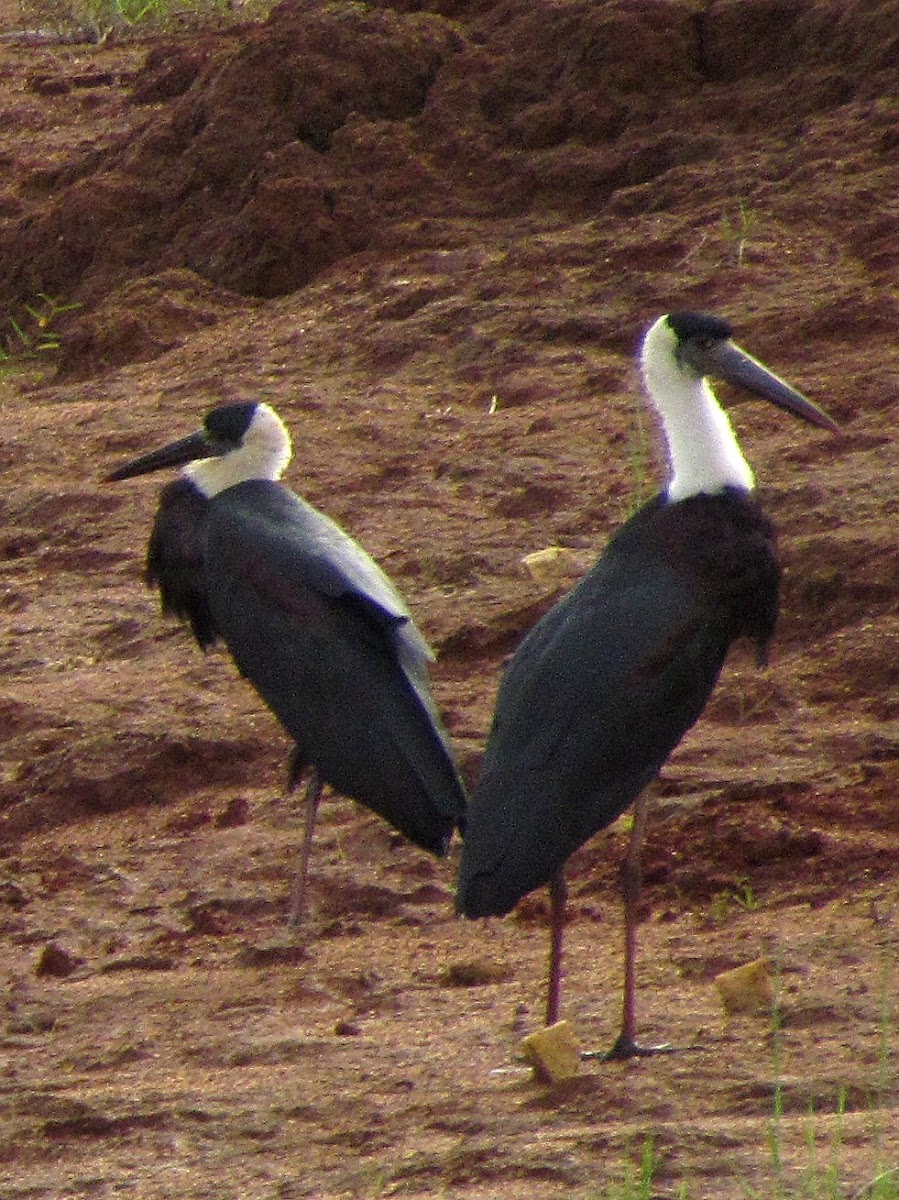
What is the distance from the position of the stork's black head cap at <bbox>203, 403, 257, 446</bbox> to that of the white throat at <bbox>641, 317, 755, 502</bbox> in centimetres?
165

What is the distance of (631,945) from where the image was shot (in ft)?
13.6

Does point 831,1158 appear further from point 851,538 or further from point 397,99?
point 397,99

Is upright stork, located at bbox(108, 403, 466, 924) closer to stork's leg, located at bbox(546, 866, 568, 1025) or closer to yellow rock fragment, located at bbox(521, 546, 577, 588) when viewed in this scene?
stork's leg, located at bbox(546, 866, 568, 1025)

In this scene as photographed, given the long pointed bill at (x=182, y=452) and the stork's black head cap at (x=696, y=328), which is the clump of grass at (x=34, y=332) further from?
the stork's black head cap at (x=696, y=328)

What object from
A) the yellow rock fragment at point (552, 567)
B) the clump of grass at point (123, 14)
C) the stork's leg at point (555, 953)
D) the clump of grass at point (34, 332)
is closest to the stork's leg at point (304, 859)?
the stork's leg at point (555, 953)

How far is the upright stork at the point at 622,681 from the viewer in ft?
13.5

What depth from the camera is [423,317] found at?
8492mm

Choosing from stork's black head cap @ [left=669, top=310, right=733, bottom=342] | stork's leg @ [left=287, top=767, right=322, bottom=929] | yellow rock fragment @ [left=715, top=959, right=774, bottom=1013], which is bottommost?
stork's leg @ [left=287, top=767, right=322, bottom=929]

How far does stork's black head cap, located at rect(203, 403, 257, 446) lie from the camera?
6.39m

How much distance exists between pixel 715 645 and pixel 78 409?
454 cm

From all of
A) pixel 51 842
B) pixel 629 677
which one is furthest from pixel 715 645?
pixel 51 842

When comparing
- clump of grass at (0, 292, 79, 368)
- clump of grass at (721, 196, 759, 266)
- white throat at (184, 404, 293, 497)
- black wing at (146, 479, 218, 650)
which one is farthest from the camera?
clump of grass at (0, 292, 79, 368)

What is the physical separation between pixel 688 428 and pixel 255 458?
1.86 metres

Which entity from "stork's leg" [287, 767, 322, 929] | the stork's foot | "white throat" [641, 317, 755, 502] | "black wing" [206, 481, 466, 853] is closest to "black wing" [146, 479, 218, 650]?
"black wing" [206, 481, 466, 853]
